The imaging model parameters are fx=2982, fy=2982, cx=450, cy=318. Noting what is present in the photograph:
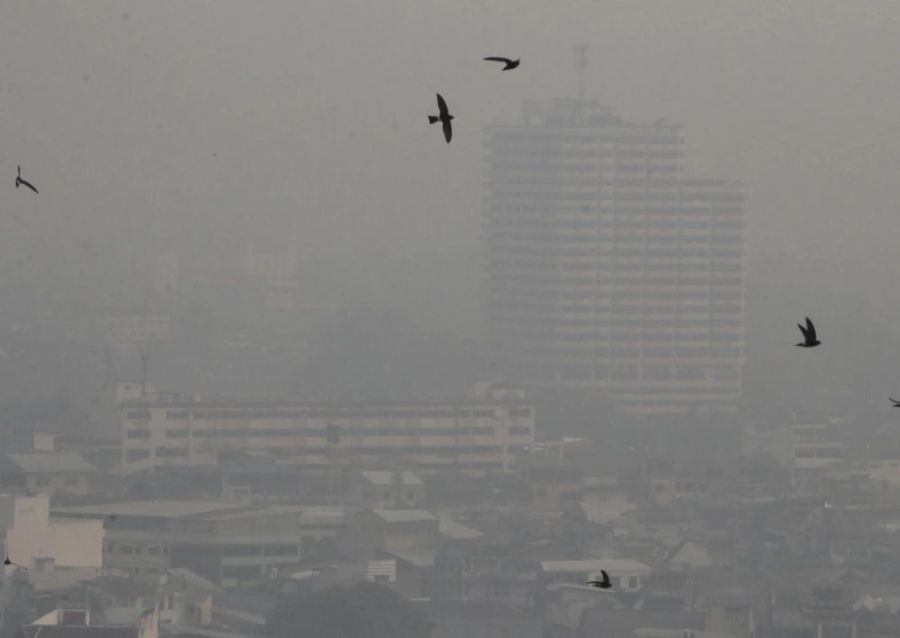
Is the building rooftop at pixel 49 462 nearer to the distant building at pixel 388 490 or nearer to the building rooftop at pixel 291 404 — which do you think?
the distant building at pixel 388 490

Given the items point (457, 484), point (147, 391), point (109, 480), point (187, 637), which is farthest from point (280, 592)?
point (147, 391)

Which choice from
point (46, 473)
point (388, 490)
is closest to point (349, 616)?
point (46, 473)

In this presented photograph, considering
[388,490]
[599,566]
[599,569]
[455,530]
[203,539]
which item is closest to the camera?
[599,569]

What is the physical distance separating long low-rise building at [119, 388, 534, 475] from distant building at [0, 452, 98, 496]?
3.03 m

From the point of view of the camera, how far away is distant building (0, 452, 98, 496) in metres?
22.3

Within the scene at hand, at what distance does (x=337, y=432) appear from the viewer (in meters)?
29.0

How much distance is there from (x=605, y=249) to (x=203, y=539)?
80.9ft

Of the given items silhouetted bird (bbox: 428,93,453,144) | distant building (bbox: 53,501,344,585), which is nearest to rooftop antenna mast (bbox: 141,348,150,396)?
distant building (bbox: 53,501,344,585)

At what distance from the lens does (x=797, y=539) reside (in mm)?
20875

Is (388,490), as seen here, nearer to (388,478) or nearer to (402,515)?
(388,478)

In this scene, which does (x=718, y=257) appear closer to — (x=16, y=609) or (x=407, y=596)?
(x=407, y=596)

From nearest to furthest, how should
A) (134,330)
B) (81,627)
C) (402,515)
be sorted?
(81,627)
(402,515)
(134,330)

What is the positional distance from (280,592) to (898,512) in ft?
26.6

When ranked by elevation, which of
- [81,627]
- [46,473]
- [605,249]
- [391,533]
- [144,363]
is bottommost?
[81,627]
